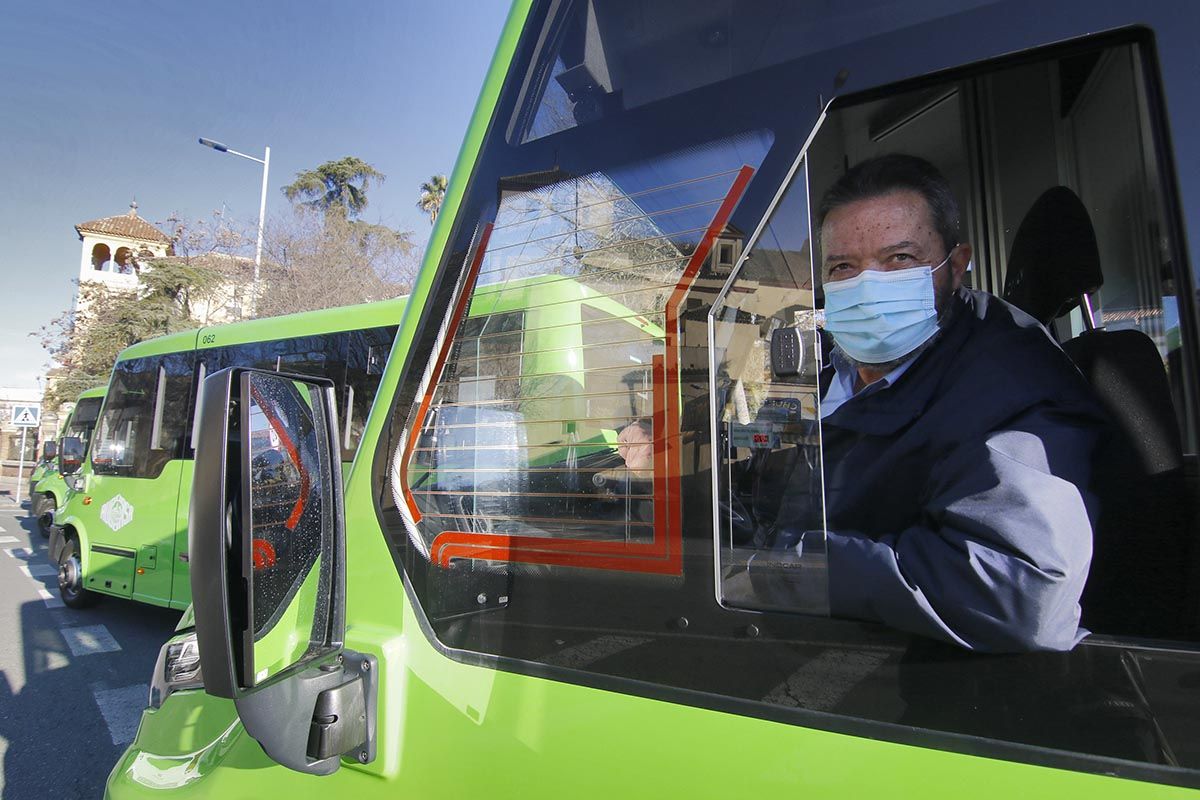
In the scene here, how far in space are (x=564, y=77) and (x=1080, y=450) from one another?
104cm

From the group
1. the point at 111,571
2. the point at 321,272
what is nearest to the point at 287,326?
the point at 111,571

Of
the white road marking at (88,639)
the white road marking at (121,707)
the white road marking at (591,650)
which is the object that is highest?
the white road marking at (591,650)

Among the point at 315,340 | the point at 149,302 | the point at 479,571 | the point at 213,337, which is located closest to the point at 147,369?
the point at 213,337

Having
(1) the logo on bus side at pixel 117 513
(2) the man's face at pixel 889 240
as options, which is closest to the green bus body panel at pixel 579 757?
(2) the man's face at pixel 889 240

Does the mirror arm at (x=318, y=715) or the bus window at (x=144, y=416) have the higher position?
the bus window at (x=144, y=416)

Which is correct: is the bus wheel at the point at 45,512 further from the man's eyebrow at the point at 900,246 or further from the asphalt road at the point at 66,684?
the man's eyebrow at the point at 900,246

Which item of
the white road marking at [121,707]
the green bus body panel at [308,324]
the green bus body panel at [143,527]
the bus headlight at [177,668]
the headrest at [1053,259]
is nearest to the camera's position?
the headrest at [1053,259]

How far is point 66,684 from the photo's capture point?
5148 mm

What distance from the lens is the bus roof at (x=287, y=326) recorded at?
6004mm

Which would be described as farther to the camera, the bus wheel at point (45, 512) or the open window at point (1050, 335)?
the bus wheel at point (45, 512)

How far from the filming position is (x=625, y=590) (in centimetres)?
108

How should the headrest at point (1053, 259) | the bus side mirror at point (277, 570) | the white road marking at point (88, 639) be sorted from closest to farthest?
1. the bus side mirror at point (277, 570)
2. the headrest at point (1053, 259)
3. the white road marking at point (88, 639)

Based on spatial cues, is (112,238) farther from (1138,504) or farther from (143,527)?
(1138,504)

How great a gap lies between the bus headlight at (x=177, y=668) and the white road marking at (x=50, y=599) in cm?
847
